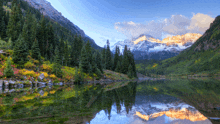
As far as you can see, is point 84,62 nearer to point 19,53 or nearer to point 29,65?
point 29,65

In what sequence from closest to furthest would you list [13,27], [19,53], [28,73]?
1. [28,73]
2. [19,53]
3. [13,27]

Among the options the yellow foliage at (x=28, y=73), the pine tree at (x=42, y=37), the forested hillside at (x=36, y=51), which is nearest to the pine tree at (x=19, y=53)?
the forested hillside at (x=36, y=51)

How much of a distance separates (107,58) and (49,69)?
70.8 m

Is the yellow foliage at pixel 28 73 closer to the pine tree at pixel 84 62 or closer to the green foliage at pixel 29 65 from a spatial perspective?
the green foliage at pixel 29 65

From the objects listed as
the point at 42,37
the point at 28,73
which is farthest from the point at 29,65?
the point at 42,37

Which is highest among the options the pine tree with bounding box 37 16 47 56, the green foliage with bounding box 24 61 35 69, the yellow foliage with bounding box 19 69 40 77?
the pine tree with bounding box 37 16 47 56

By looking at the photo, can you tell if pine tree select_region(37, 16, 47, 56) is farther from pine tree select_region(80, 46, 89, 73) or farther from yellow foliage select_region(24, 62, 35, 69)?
yellow foliage select_region(24, 62, 35, 69)

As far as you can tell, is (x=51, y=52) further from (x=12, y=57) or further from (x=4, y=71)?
(x=4, y=71)

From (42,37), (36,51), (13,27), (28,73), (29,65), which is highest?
(13,27)

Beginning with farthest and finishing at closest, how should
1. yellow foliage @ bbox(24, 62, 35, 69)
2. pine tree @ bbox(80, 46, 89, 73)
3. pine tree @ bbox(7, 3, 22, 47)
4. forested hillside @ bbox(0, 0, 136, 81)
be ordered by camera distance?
1. pine tree @ bbox(80, 46, 89, 73)
2. pine tree @ bbox(7, 3, 22, 47)
3. yellow foliage @ bbox(24, 62, 35, 69)
4. forested hillside @ bbox(0, 0, 136, 81)

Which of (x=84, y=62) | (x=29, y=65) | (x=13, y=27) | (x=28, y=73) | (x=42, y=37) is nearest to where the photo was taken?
(x=28, y=73)

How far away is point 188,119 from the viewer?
438 inches

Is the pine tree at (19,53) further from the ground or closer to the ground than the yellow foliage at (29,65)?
further from the ground

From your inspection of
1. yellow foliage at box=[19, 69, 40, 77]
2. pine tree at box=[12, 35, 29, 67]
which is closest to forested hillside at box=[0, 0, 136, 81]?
pine tree at box=[12, 35, 29, 67]
